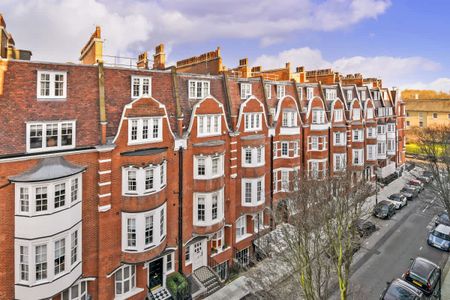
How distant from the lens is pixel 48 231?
15.3 metres

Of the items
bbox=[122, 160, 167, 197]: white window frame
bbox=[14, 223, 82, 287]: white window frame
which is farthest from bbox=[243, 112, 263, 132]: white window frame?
bbox=[14, 223, 82, 287]: white window frame

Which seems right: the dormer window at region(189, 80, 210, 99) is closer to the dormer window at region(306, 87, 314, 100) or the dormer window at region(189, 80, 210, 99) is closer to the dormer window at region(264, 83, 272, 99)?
the dormer window at region(264, 83, 272, 99)

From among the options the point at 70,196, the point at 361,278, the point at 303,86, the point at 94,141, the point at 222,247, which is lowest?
the point at 361,278

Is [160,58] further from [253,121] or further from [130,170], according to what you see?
[130,170]

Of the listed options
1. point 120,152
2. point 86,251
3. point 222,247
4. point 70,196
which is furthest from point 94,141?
point 222,247

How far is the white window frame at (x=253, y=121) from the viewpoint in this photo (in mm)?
27359

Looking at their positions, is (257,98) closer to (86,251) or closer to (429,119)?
(86,251)

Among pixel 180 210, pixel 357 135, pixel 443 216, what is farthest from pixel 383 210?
pixel 180 210

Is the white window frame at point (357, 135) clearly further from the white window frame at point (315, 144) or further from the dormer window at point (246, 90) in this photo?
the dormer window at point (246, 90)

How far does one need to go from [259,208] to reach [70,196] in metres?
16.8

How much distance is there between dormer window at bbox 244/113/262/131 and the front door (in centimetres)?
1140

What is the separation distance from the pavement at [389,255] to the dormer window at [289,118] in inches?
456

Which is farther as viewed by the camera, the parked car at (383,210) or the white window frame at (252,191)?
the parked car at (383,210)

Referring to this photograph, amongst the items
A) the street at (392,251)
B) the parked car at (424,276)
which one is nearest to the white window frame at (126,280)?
the street at (392,251)
